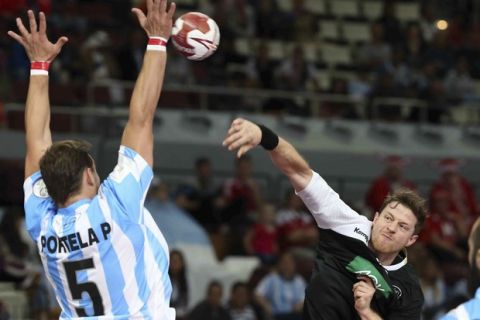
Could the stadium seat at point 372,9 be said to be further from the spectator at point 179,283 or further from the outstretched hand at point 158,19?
the outstretched hand at point 158,19

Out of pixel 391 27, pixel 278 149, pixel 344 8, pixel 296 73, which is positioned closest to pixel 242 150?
pixel 278 149

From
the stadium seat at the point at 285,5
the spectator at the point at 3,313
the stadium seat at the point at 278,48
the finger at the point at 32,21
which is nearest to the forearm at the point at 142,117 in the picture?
the finger at the point at 32,21

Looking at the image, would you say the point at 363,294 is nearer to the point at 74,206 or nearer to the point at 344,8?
the point at 74,206

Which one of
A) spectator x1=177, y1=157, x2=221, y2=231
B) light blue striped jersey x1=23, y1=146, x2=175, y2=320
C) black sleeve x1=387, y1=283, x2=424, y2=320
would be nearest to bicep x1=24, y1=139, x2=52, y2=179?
light blue striped jersey x1=23, y1=146, x2=175, y2=320

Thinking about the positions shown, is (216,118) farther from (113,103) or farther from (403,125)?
(403,125)

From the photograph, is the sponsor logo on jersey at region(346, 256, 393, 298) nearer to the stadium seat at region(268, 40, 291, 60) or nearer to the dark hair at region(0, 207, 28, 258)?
the dark hair at region(0, 207, 28, 258)

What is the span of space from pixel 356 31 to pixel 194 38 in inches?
620

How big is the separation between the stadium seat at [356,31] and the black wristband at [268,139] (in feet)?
52.3

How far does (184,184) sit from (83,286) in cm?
959

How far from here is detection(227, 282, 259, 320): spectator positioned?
12914mm

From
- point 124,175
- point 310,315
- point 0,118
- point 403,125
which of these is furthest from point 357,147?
point 124,175

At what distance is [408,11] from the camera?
2305 cm

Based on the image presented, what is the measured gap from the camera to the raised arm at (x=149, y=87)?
5.50 meters

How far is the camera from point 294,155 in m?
6.21
